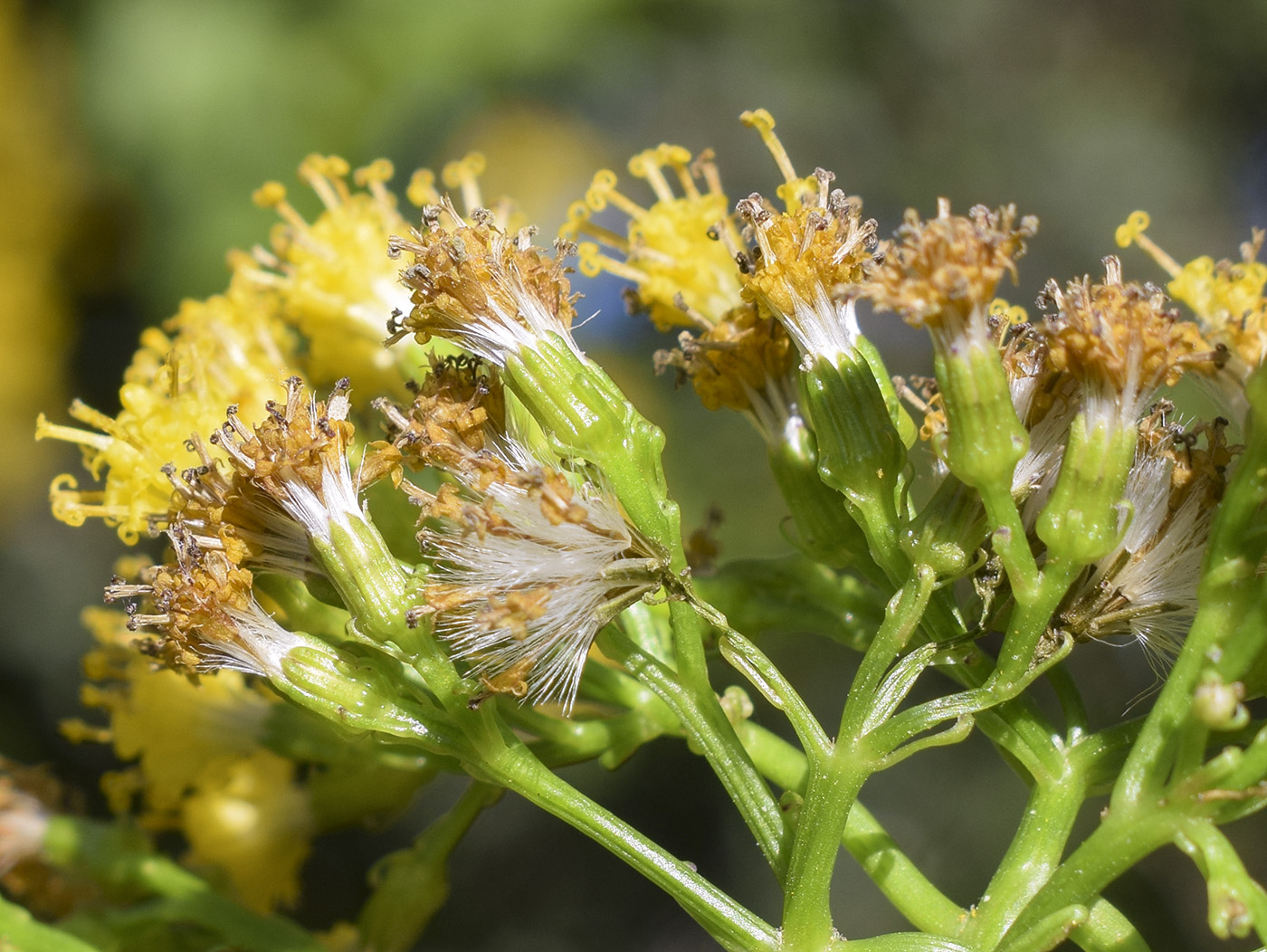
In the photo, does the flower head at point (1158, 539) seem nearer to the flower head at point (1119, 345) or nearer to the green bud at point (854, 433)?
the flower head at point (1119, 345)

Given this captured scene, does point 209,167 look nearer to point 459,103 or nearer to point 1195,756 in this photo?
point 459,103

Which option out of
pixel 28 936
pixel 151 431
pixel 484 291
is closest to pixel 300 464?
pixel 484 291

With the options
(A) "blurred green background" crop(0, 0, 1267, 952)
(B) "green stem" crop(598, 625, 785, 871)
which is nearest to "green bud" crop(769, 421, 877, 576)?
(B) "green stem" crop(598, 625, 785, 871)

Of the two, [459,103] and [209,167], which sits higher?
[459,103]

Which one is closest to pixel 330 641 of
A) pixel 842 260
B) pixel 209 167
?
pixel 842 260

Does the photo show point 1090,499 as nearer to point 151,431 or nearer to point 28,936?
point 151,431
